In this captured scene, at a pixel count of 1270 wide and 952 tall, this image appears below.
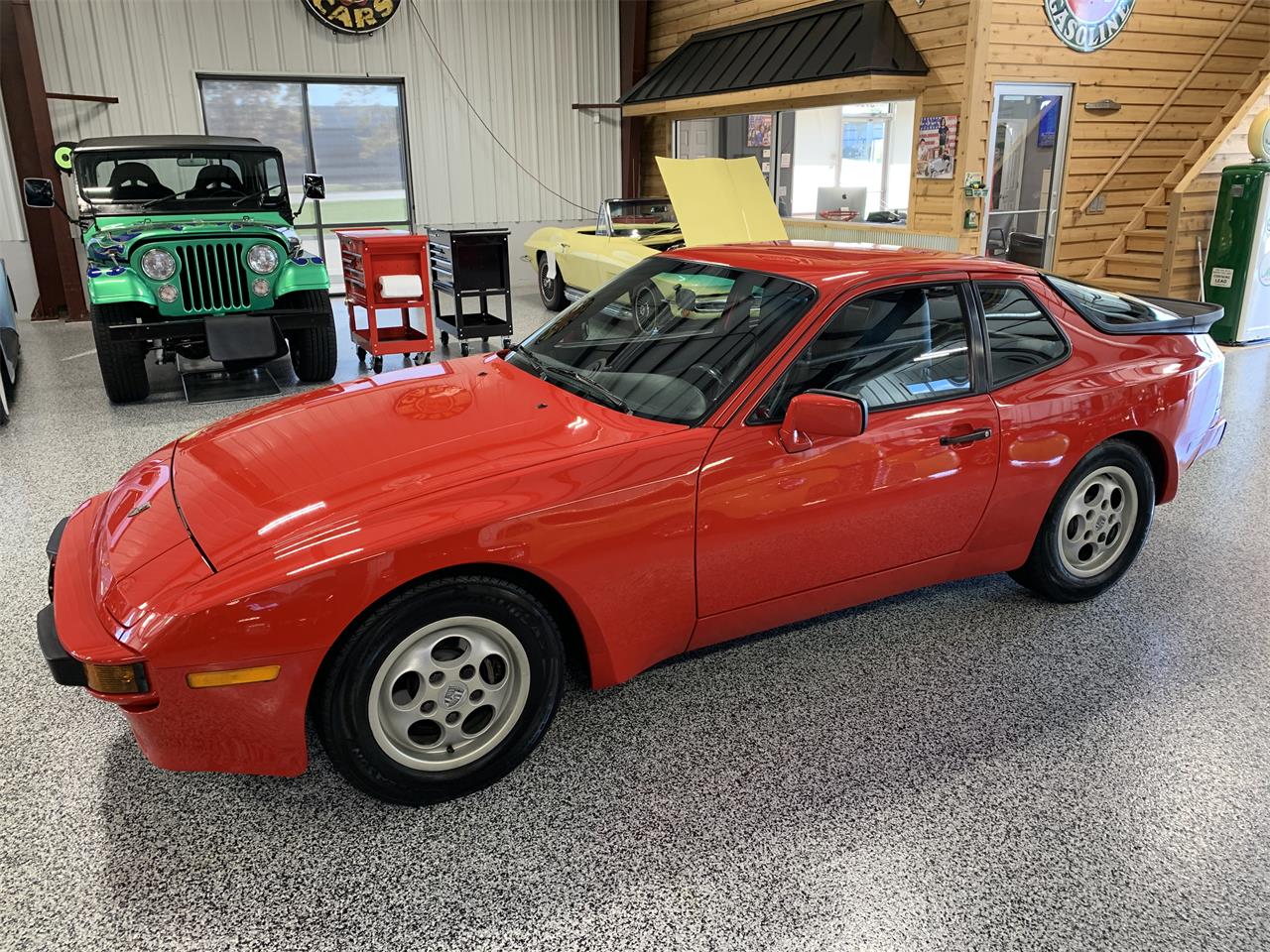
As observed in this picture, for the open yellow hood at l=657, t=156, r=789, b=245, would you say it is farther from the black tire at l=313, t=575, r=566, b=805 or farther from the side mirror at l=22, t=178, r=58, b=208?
the black tire at l=313, t=575, r=566, b=805

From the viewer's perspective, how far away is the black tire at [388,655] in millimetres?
2123

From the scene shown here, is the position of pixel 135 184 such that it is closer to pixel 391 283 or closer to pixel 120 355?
pixel 120 355

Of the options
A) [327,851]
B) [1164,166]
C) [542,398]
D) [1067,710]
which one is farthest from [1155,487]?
[1164,166]

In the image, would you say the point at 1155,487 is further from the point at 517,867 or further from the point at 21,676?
the point at 21,676

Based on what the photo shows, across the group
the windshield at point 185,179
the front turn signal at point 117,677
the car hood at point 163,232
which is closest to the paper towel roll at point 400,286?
the car hood at point 163,232

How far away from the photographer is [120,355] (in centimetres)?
641

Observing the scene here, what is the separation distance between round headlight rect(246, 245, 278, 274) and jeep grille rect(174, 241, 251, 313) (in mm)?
59

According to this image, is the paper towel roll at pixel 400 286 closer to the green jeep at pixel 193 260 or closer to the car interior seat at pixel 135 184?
the green jeep at pixel 193 260

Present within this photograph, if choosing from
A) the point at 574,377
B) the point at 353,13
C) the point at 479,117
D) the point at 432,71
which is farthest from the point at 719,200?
the point at 353,13

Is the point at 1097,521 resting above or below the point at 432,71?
below

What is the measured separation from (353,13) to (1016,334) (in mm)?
11814

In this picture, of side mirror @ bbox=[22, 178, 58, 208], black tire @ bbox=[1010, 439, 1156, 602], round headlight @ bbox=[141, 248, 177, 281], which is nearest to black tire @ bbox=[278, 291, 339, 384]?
round headlight @ bbox=[141, 248, 177, 281]

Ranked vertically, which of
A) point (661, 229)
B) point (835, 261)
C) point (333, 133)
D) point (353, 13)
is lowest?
point (661, 229)

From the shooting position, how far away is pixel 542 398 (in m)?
2.80
